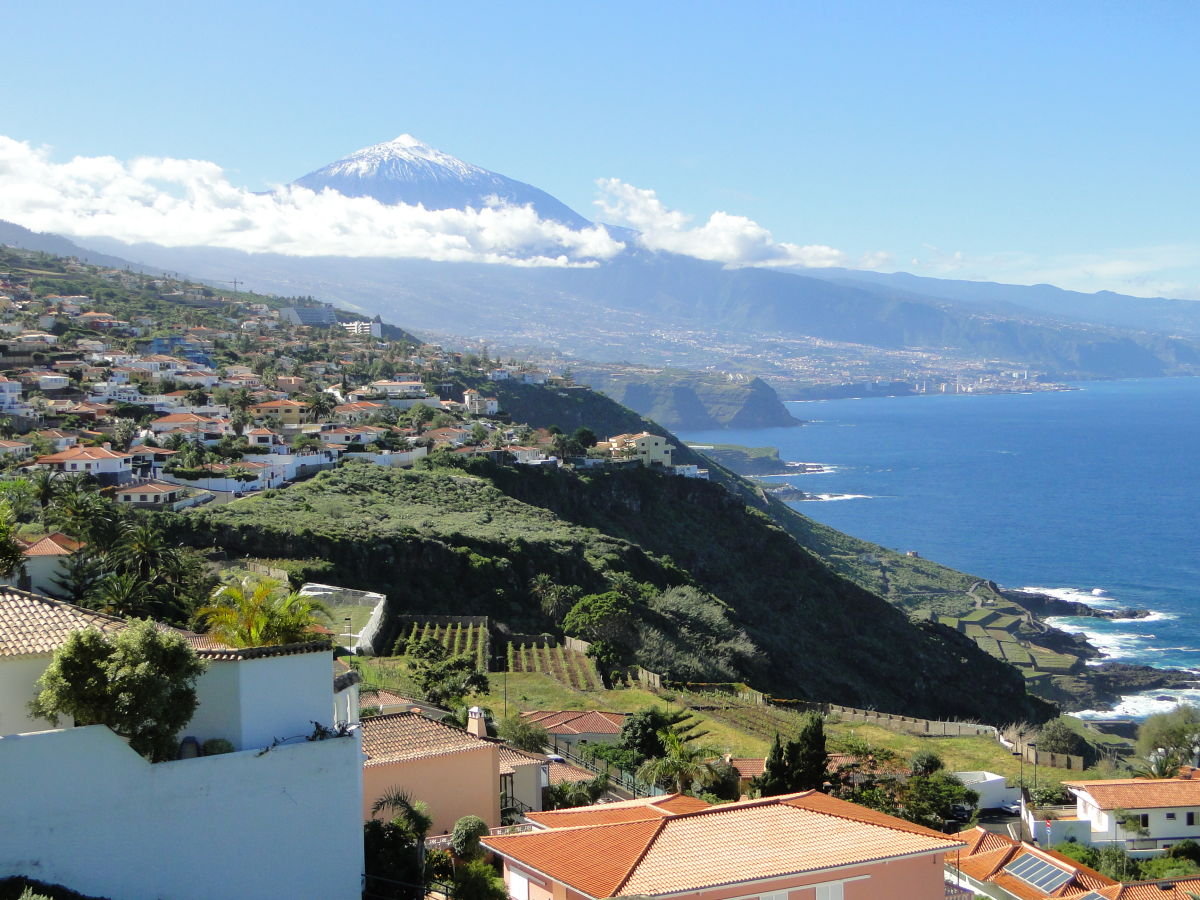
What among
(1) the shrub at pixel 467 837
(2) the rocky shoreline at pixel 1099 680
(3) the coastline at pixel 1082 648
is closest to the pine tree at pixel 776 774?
(1) the shrub at pixel 467 837

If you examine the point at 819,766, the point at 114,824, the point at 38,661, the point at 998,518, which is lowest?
the point at 998,518

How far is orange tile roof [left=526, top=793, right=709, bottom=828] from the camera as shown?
13.1 metres

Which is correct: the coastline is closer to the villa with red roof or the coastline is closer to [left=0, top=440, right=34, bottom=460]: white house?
the villa with red roof

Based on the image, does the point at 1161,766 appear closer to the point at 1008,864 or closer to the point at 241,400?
the point at 1008,864

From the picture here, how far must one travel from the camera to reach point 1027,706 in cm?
5778

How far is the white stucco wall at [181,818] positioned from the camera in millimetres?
11242

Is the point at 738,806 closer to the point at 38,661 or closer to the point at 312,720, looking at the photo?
the point at 312,720

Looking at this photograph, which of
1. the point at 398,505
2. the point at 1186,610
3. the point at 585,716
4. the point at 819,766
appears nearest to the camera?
the point at 819,766

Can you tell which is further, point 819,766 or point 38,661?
point 819,766

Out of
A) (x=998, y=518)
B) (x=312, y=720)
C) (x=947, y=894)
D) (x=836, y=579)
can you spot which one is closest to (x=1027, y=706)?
(x=836, y=579)

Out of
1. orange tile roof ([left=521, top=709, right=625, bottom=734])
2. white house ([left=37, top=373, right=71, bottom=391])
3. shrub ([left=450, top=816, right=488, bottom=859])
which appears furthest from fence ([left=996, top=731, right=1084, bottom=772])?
white house ([left=37, top=373, right=71, bottom=391])

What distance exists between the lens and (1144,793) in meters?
24.9

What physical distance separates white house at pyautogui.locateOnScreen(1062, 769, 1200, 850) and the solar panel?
16.3 ft

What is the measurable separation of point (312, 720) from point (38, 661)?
2.76 metres
